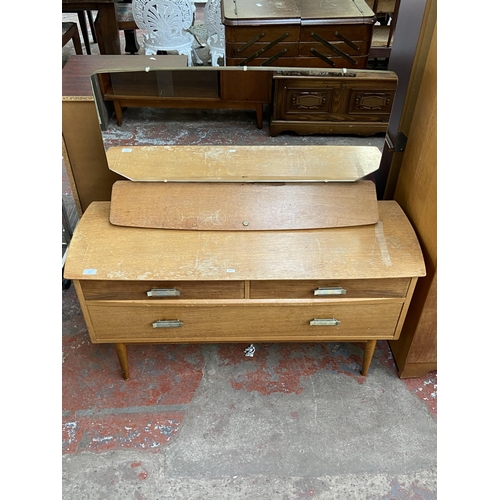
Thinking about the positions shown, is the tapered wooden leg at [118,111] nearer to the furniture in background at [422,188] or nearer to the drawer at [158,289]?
the drawer at [158,289]

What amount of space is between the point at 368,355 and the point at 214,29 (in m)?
2.72

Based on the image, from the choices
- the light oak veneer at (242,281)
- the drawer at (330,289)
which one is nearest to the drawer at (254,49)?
the light oak veneer at (242,281)

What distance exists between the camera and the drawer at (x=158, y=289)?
4.57ft

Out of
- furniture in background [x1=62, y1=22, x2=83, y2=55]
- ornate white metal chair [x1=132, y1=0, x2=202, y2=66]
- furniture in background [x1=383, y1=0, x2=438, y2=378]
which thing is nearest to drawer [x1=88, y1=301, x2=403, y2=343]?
furniture in background [x1=383, y1=0, x2=438, y2=378]

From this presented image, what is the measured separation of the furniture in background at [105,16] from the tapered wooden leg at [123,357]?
317 cm

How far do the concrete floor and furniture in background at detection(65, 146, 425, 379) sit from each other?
13 cm

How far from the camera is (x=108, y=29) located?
149 inches

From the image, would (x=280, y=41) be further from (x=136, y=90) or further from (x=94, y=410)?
(x=94, y=410)

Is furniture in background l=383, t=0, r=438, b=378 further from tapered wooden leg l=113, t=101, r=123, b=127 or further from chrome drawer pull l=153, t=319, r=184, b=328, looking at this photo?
tapered wooden leg l=113, t=101, r=123, b=127

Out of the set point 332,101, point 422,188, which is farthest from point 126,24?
point 422,188

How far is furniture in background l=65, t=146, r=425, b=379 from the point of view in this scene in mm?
1396

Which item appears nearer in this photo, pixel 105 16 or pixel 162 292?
pixel 162 292

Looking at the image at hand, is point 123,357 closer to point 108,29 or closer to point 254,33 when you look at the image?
point 254,33

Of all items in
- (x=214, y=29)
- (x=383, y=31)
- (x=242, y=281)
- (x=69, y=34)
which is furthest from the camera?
(x=383, y=31)
